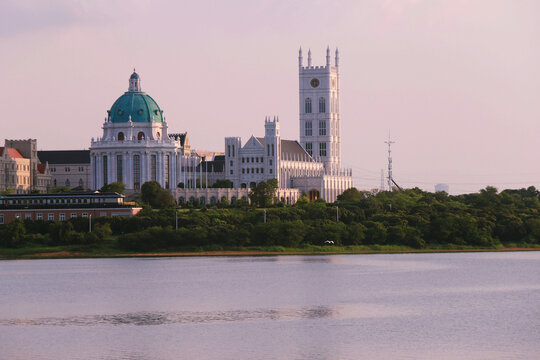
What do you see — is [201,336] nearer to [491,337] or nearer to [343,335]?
[343,335]

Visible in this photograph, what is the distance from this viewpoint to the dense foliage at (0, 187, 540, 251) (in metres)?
157

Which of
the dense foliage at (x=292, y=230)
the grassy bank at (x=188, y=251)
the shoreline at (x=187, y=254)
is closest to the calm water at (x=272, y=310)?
the shoreline at (x=187, y=254)

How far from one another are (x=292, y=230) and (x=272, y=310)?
2670 inches

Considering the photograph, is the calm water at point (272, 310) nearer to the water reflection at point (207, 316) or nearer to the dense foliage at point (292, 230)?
the water reflection at point (207, 316)

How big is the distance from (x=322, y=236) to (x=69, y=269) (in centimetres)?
4065

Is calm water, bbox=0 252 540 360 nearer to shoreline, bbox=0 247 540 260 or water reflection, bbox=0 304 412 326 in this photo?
water reflection, bbox=0 304 412 326

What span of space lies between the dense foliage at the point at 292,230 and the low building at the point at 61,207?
4.66 meters

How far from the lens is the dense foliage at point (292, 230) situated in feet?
516

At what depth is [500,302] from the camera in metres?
94.1

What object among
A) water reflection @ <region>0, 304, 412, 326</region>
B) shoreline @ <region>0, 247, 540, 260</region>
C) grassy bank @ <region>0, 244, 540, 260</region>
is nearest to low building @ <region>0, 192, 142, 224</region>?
grassy bank @ <region>0, 244, 540, 260</region>

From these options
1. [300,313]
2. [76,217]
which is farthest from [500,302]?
[76,217]

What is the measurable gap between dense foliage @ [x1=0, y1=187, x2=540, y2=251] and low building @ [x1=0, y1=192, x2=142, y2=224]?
466 cm

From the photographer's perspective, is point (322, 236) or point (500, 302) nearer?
point (500, 302)

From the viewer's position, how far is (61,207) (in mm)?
175875
